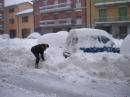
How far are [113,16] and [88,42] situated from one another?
31668 mm

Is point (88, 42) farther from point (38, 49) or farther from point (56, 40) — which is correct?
point (56, 40)

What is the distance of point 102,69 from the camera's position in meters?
12.7

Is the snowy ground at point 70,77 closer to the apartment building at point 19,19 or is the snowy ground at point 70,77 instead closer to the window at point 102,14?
the window at point 102,14

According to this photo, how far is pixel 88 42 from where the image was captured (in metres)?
16.0

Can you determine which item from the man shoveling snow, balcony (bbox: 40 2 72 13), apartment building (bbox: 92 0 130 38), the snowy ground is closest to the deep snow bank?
the snowy ground

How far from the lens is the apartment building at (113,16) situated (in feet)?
147

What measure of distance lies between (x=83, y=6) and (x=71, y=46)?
35.7 m

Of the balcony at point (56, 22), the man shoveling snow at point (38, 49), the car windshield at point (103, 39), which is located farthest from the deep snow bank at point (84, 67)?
the balcony at point (56, 22)

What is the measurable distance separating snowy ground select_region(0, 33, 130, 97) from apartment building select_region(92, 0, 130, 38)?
99.0ft

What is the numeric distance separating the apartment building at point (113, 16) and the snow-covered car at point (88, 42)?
1095 inches

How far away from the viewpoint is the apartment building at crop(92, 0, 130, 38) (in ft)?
147

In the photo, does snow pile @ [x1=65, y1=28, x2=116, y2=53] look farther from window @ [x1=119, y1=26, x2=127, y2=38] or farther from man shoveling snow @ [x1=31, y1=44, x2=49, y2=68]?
window @ [x1=119, y1=26, x2=127, y2=38]

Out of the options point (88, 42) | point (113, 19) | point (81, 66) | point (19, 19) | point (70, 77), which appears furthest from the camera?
point (19, 19)

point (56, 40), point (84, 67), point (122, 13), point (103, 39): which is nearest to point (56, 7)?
point (122, 13)
